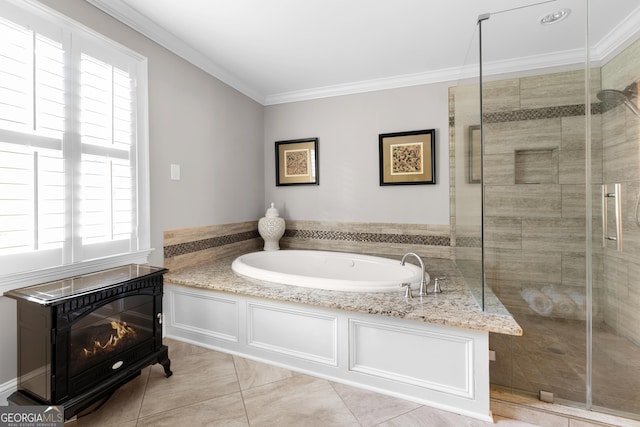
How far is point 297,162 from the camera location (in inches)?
141

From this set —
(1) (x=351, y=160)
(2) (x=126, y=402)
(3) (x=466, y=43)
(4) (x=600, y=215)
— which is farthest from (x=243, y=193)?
(4) (x=600, y=215)

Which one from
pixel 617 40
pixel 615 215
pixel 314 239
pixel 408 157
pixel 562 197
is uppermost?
pixel 617 40

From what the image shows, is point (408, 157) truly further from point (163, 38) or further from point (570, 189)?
point (163, 38)

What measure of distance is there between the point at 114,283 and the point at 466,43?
3.05 meters

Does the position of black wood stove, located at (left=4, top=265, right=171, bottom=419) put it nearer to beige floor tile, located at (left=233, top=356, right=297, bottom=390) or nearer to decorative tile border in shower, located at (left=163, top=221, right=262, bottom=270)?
beige floor tile, located at (left=233, top=356, right=297, bottom=390)

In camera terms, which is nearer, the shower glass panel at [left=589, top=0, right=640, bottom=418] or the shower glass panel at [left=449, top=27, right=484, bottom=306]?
the shower glass panel at [left=589, top=0, right=640, bottom=418]

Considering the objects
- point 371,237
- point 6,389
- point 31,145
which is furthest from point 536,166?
point 6,389

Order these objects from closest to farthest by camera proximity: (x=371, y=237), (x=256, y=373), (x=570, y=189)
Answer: (x=570, y=189) → (x=256, y=373) → (x=371, y=237)

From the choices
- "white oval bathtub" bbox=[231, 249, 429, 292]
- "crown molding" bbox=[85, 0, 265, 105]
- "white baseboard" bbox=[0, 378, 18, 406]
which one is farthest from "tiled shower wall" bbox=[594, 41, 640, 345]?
"white baseboard" bbox=[0, 378, 18, 406]

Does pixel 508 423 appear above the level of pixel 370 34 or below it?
below

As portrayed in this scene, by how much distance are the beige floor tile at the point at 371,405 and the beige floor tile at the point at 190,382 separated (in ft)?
2.18

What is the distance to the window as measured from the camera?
5.02 feet

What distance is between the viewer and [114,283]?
1.60 meters

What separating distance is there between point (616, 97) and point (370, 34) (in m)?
1.65
